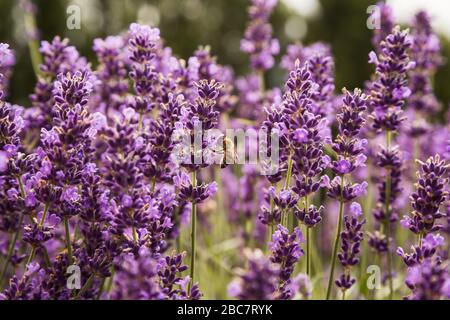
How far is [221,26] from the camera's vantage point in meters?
19.4

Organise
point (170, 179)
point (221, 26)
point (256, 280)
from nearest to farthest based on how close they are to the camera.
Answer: point (256, 280), point (170, 179), point (221, 26)

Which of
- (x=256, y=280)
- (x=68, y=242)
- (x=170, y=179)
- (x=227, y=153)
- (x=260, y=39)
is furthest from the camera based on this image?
(x=260, y=39)

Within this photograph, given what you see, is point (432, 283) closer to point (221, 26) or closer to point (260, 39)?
point (260, 39)

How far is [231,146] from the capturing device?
8.62ft

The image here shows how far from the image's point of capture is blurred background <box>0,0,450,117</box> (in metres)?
15.1

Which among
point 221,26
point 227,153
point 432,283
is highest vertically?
point 221,26

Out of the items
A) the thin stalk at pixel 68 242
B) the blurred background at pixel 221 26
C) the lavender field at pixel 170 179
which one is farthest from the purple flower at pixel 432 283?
the blurred background at pixel 221 26

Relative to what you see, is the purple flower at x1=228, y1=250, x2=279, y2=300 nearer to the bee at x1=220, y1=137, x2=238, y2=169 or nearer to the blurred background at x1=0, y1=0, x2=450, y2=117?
the bee at x1=220, y1=137, x2=238, y2=169

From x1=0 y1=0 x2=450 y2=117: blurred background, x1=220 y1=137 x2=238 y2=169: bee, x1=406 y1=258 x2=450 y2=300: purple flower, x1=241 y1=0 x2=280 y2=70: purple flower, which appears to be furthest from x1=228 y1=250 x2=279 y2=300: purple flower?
x1=0 y1=0 x2=450 y2=117: blurred background

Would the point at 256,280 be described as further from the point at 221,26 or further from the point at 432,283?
the point at 221,26

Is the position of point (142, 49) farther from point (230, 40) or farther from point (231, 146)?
point (230, 40)

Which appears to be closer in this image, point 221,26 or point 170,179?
point 170,179

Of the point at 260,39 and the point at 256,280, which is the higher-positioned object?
the point at 260,39

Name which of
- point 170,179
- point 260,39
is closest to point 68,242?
point 170,179
